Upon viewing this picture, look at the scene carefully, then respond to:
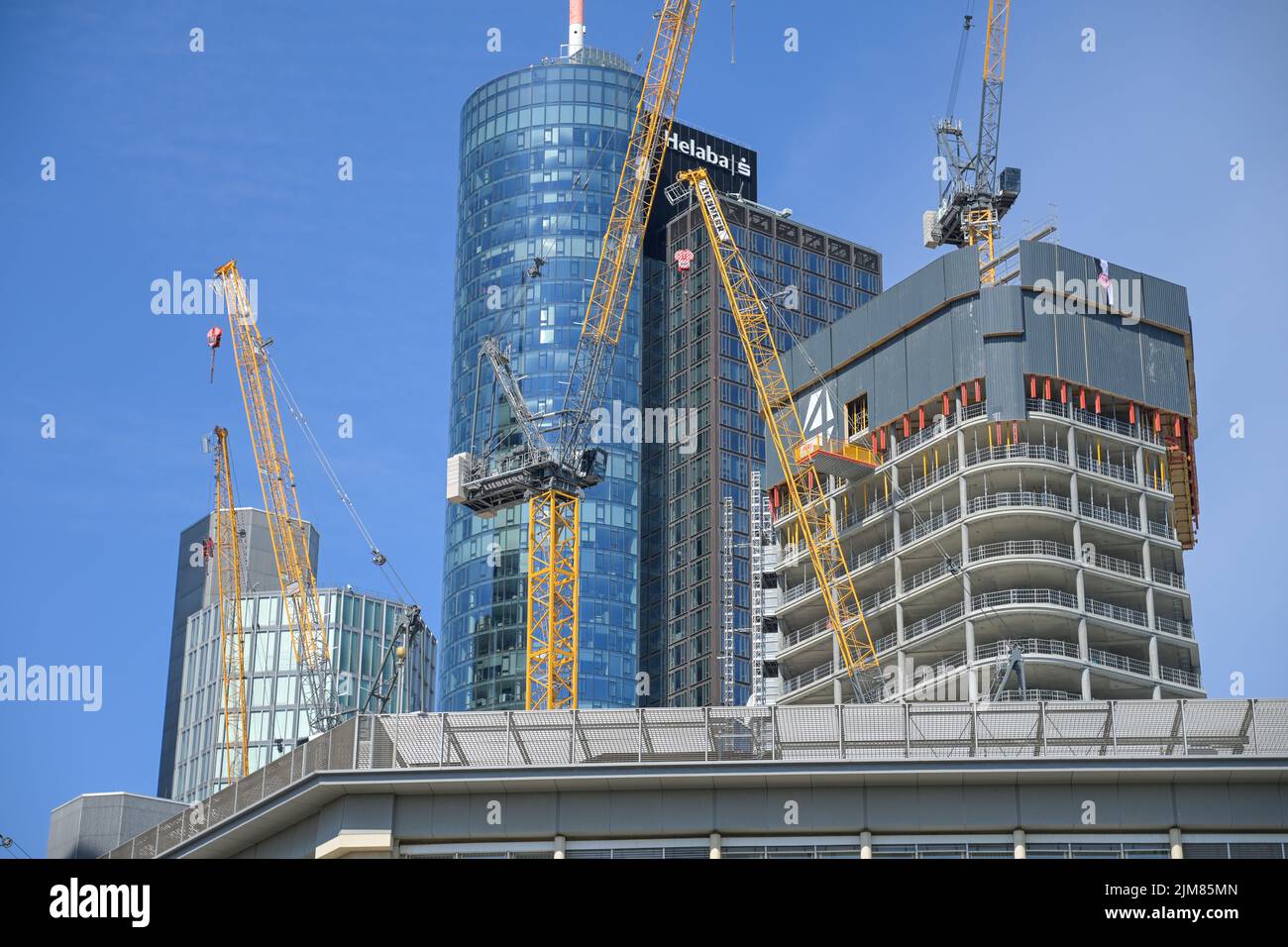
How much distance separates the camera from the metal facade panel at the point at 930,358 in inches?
6137

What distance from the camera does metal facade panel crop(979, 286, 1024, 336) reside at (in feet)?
502

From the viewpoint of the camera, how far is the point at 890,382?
531ft

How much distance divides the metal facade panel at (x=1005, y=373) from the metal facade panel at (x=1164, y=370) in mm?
11639

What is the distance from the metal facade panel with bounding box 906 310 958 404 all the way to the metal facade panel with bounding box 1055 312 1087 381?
8602mm

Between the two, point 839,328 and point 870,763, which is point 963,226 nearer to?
point 839,328

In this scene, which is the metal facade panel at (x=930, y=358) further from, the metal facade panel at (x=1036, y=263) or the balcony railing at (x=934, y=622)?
the balcony railing at (x=934, y=622)

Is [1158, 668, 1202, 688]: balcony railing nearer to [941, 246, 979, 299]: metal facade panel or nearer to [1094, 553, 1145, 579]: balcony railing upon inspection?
[1094, 553, 1145, 579]: balcony railing

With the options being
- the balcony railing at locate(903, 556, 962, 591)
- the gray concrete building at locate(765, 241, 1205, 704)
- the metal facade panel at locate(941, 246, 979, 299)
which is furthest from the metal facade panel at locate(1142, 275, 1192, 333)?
the balcony railing at locate(903, 556, 962, 591)

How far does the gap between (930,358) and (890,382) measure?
5426 mm

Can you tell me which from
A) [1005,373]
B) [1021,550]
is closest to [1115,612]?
[1021,550]
